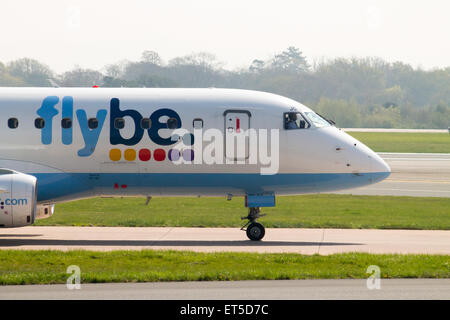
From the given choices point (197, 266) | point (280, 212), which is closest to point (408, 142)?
point (280, 212)

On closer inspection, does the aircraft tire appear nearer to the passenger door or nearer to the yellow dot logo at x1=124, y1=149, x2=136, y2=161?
the passenger door

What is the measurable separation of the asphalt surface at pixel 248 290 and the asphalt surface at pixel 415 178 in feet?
42.5

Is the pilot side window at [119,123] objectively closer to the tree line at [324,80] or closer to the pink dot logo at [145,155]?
the pink dot logo at [145,155]

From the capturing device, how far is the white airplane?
20.0m

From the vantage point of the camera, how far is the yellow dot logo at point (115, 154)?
20.1 m

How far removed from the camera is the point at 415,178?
39906 millimetres

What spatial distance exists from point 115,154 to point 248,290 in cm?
787

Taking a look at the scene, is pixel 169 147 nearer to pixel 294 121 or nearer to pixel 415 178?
pixel 294 121

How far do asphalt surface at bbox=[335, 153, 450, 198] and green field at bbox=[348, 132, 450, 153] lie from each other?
31.8 feet

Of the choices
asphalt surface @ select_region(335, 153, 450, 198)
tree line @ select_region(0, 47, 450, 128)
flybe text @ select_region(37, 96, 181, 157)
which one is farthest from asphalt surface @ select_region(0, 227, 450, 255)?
tree line @ select_region(0, 47, 450, 128)

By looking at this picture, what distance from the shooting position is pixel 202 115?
2017cm
